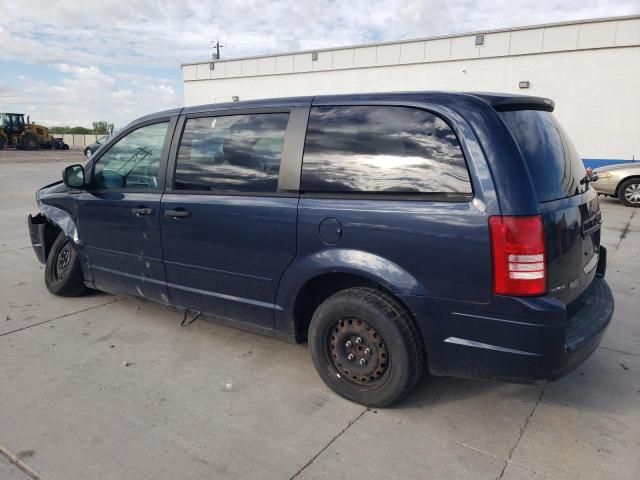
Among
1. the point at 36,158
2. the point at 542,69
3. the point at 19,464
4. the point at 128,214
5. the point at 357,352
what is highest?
the point at 542,69

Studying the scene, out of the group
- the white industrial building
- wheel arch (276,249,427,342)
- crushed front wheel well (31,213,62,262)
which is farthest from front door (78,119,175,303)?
the white industrial building

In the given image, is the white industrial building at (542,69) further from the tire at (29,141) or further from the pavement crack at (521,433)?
Answer: the tire at (29,141)

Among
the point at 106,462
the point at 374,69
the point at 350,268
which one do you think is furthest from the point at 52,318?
the point at 374,69

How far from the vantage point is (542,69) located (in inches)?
655

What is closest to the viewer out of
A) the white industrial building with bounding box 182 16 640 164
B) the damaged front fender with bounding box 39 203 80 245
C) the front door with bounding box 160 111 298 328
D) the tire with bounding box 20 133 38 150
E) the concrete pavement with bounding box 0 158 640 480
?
the concrete pavement with bounding box 0 158 640 480

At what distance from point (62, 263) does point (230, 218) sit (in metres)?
2.51

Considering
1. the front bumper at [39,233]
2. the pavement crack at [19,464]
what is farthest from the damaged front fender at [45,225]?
the pavement crack at [19,464]

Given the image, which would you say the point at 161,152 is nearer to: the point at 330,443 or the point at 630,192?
the point at 330,443

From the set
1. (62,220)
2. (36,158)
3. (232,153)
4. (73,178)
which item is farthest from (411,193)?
(36,158)

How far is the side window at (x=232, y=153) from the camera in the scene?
308 centimetres

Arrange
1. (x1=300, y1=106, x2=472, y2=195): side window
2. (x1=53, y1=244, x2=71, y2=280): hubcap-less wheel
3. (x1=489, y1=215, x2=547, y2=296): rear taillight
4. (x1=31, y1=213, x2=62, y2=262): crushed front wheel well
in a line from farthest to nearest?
(x1=31, y1=213, x2=62, y2=262): crushed front wheel well → (x1=53, y1=244, x2=71, y2=280): hubcap-less wheel → (x1=300, y1=106, x2=472, y2=195): side window → (x1=489, y1=215, x2=547, y2=296): rear taillight

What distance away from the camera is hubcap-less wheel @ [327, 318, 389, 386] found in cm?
277

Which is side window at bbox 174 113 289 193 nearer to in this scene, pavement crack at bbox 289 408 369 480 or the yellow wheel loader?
pavement crack at bbox 289 408 369 480

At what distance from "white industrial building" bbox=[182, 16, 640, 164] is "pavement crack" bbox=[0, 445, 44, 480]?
1781 centimetres
